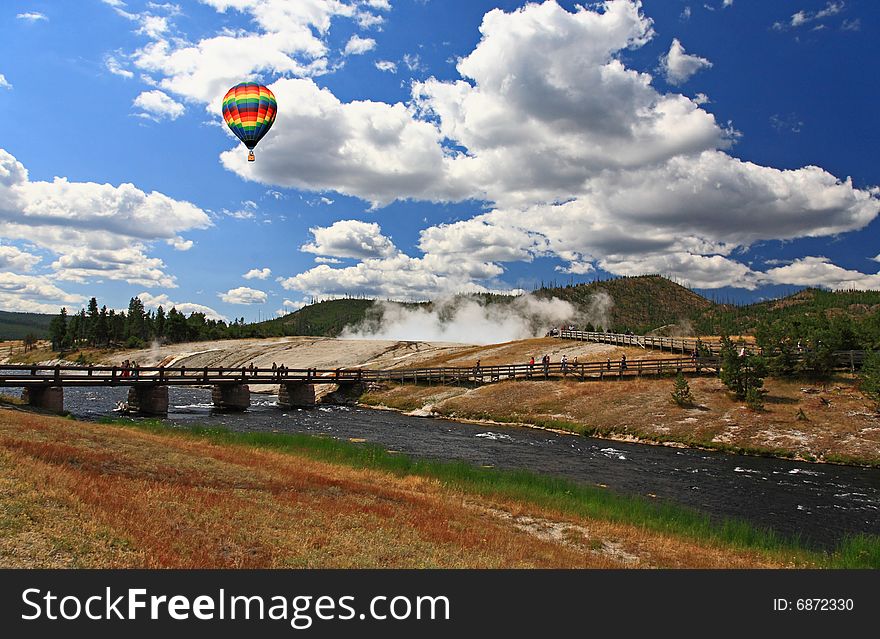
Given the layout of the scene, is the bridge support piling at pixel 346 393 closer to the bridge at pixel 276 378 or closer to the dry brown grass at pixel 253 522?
the bridge at pixel 276 378

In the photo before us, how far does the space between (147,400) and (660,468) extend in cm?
4773

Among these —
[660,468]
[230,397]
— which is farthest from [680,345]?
[230,397]

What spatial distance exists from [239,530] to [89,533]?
9.76ft

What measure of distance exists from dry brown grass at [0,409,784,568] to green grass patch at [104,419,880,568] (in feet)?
4.24

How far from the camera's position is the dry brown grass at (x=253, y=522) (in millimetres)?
10227

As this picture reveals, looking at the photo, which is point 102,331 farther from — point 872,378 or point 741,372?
point 872,378

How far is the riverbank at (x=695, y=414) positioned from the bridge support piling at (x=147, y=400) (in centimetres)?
2532

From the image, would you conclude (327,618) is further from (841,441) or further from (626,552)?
(841,441)

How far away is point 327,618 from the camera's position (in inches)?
342

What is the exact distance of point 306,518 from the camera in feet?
45.5

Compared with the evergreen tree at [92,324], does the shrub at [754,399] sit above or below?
below

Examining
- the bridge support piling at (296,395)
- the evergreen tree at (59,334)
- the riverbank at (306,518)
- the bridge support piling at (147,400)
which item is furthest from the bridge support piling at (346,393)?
the evergreen tree at (59,334)

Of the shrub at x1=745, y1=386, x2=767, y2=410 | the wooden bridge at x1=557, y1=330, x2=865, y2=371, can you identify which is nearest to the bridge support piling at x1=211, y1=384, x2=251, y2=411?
the shrub at x1=745, y1=386, x2=767, y2=410

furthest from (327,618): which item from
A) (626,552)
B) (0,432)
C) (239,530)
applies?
(0,432)
